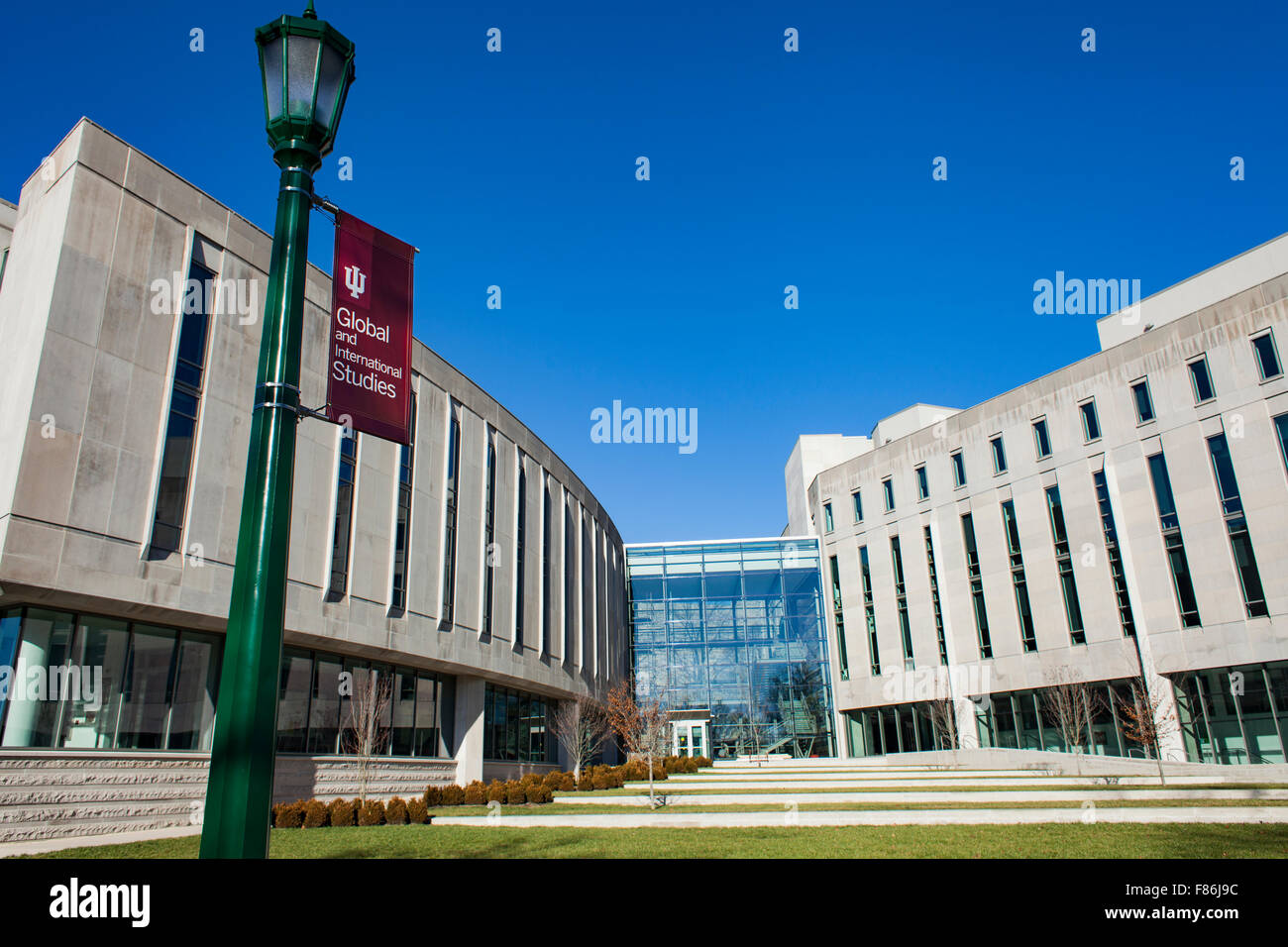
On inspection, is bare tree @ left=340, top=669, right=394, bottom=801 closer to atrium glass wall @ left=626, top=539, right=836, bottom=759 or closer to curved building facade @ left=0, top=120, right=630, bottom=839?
curved building facade @ left=0, top=120, right=630, bottom=839

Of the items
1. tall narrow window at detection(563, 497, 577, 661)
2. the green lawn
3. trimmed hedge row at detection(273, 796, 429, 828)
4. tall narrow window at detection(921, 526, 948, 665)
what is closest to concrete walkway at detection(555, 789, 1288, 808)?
the green lawn

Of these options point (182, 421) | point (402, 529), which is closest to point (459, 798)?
point (402, 529)

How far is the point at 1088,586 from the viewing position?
1419 inches

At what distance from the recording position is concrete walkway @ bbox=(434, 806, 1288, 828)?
627 inches

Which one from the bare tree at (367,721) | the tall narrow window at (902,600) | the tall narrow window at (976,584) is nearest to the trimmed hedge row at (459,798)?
the bare tree at (367,721)

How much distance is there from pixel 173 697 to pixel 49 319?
374 inches

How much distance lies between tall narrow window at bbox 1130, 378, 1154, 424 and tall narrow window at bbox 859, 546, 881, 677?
17.2 m

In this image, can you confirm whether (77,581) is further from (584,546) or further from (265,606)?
(584,546)

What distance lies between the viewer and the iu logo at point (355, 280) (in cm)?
559

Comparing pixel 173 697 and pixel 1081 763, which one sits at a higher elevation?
pixel 173 697

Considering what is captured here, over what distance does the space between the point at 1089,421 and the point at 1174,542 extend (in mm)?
6878

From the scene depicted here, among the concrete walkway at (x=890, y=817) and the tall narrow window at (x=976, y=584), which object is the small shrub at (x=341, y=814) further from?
the tall narrow window at (x=976, y=584)

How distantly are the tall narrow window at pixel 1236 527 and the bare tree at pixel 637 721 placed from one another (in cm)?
2307
